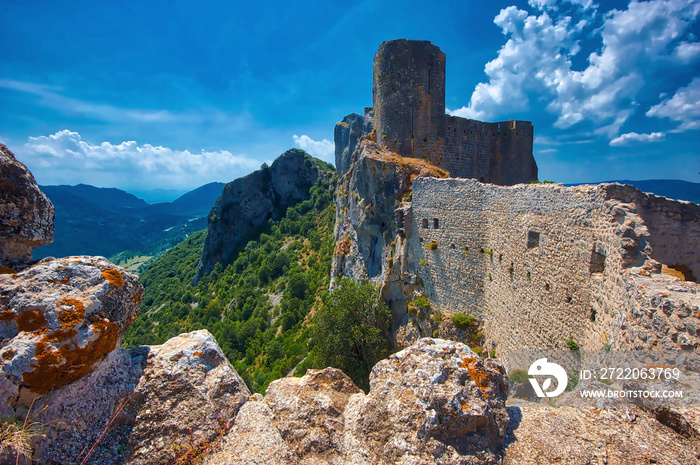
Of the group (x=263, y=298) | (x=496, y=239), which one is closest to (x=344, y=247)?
(x=496, y=239)

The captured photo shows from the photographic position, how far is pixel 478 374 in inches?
163

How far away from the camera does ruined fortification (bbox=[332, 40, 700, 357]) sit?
247 inches

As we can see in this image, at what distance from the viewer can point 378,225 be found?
20922mm

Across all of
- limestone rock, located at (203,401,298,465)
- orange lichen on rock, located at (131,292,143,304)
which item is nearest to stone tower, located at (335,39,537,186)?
orange lichen on rock, located at (131,292,143,304)

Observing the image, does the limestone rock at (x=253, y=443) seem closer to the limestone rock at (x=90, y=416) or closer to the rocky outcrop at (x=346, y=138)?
the limestone rock at (x=90, y=416)

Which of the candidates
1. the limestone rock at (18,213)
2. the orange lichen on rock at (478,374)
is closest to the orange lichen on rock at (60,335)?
the limestone rock at (18,213)

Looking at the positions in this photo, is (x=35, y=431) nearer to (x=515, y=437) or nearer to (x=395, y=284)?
(x=515, y=437)

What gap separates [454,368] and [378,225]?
1695cm

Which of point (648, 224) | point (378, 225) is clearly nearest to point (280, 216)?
point (378, 225)

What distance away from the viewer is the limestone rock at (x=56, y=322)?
3037 mm

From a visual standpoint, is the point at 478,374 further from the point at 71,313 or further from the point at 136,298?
the point at 71,313

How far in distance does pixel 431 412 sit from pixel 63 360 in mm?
3867

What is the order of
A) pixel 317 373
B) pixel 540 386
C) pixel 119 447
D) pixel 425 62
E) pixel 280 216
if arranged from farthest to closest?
pixel 280 216 → pixel 425 62 → pixel 540 386 → pixel 317 373 → pixel 119 447

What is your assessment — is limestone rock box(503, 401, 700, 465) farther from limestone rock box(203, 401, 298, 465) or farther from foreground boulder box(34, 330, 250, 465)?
foreground boulder box(34, 330, 250, 465)
